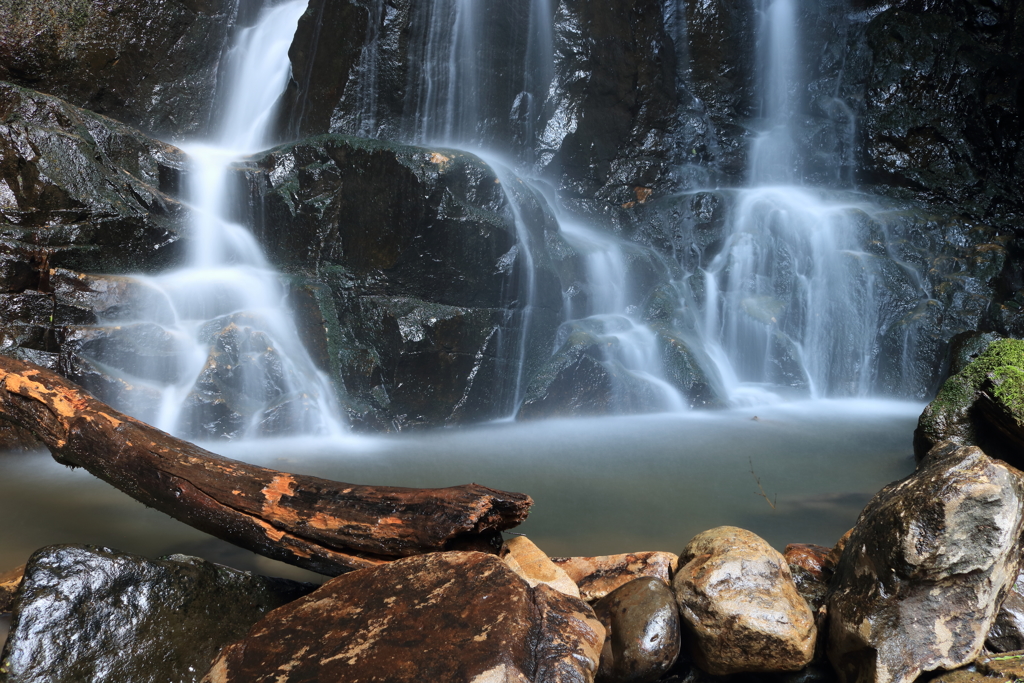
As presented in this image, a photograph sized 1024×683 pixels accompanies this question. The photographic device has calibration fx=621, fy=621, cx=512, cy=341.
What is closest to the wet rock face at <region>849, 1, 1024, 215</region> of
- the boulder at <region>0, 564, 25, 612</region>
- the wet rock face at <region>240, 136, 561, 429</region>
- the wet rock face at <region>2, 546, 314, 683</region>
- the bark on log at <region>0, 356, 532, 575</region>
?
the wet rock face at <region>240, 136, 561, 429</region>

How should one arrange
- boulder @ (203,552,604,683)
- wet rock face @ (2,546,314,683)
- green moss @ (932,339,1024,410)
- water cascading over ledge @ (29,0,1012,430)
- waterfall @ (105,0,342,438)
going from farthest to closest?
water cascading over ledge @ (29,0,1012,430)
waterfall @ (105,0,342,438)
green moss @ (932,339,1024,410)
wet rock face @ (2,546,314,683)
boulder @ (203,552,604,683)

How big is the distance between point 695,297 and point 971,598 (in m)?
8.57

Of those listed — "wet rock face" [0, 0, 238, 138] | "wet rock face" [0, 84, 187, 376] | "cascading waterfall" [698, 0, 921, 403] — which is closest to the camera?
"wet rock face" [0, 84, 187, 376]

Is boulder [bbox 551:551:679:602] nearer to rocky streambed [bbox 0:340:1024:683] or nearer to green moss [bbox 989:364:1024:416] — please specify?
rocky streambed [bbox 0:340:1024:683]

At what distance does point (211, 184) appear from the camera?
7.47 m

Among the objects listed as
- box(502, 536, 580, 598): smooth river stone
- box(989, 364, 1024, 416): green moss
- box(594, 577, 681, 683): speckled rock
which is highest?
box(989, 364, 1024, 416): green moss

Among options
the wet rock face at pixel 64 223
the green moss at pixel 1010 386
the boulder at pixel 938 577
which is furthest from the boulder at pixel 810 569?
the wet rock face at pixel 64 223

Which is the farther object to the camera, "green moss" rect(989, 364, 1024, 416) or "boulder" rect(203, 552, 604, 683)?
"green moss" rect(989, 364, 1024, 416)

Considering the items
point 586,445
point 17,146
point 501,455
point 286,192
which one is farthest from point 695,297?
point 17,146

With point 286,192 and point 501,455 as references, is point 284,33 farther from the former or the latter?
point 501,455

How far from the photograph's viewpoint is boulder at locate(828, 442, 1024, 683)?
217 cm

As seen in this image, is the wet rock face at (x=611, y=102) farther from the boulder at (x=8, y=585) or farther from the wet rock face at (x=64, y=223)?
the boulder at (x=8, y=585)

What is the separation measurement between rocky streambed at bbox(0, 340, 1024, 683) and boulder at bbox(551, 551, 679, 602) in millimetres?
221

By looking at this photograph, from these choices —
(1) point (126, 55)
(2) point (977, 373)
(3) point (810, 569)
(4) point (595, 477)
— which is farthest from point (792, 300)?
(1) point (126, 55)
